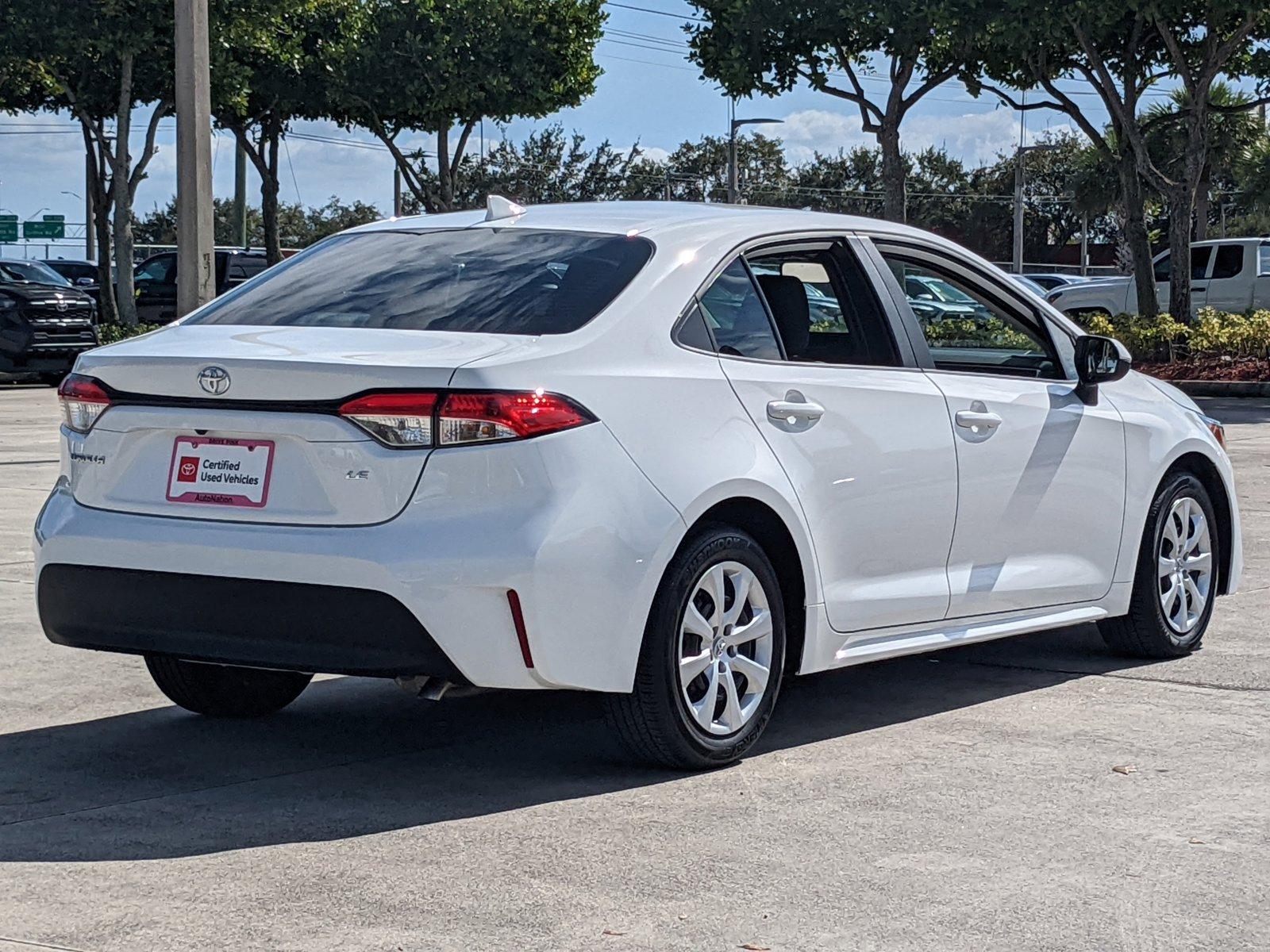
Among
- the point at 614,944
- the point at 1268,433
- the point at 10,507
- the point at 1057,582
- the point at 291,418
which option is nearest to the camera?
the point at 614,944

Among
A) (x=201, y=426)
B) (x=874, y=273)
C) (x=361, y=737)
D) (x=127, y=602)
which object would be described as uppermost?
(x=874, y=273)

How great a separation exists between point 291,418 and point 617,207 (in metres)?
1.59

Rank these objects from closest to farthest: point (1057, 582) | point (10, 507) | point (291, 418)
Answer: point (291, 418) < point (1057, 582) < point (10, 507)

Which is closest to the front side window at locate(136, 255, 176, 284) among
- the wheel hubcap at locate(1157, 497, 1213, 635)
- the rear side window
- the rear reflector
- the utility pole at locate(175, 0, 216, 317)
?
the rear side window

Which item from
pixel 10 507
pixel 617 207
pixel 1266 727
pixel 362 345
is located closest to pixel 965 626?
pixel 1266 727

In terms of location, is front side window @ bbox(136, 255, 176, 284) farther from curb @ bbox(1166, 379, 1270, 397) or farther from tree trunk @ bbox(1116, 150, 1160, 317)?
curb @ bbox(1166, 379, 1270, 397)

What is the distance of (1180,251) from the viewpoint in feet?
91.2

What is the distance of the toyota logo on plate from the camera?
16.4ft

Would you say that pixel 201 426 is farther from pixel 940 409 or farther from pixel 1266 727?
pixel 1266 727

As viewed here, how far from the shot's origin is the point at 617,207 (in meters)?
6.10

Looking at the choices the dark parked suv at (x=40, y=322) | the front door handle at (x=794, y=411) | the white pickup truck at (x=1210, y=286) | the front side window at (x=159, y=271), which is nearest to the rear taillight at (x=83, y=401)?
the front door handle at (x=794, y=411)

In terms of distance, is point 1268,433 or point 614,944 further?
point 1268,433

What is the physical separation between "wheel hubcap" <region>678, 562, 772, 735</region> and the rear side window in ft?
88.5

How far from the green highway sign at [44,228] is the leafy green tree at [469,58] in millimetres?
59409
